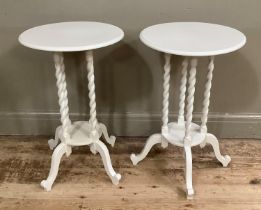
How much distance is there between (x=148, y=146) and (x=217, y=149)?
1.14 feet

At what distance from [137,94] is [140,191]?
563 millimetres

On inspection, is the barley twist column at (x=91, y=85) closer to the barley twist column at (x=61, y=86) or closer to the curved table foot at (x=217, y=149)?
the barley twist column at (x=61, y=86)

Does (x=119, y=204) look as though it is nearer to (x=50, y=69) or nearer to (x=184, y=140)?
(x=184, y=140)

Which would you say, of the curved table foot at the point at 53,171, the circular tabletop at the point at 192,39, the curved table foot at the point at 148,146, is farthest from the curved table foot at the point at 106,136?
the circular tabletop at the point at 192,39

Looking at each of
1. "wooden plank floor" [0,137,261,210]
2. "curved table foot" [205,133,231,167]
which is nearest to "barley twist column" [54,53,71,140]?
"wooden plank floor" [0,137,261,210]

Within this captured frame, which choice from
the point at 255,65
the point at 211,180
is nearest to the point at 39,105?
the point at 211,180

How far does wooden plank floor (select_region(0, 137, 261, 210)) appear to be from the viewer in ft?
5.29

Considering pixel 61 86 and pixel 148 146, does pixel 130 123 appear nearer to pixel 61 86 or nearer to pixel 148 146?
pixel 148 146

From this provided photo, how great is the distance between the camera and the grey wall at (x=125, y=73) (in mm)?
1774

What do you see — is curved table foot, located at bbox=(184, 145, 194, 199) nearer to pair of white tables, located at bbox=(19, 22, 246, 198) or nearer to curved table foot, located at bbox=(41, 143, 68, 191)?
pair of white tables, located at bbox=(19, 22, 246, 198)

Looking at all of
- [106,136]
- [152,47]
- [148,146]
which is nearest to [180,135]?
[148,146]

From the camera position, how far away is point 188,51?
1.32m

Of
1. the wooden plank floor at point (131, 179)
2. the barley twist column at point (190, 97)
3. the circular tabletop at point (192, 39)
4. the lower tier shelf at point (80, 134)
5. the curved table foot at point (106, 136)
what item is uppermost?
the circular tabletop at point (192, 39)

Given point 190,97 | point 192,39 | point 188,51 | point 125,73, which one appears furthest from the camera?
point 125,73
